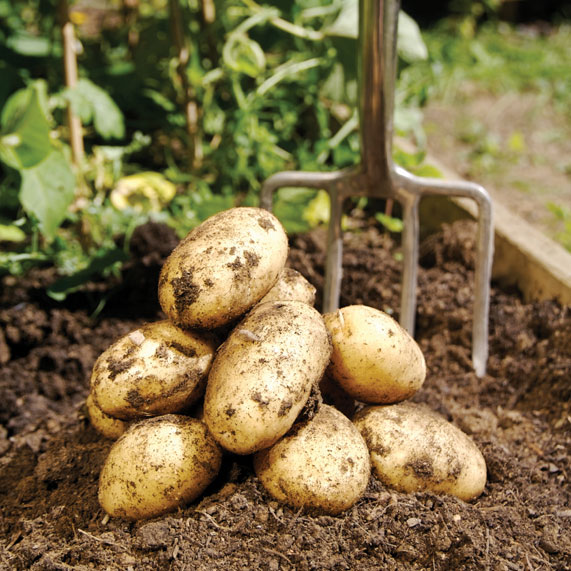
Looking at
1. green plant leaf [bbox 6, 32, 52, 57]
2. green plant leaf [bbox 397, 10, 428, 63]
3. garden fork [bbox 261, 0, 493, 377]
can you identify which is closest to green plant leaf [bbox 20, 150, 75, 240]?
garden fork [bbox 261, 0, 493, 377]

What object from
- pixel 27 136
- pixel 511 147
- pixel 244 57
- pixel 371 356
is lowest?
pixel 511 147

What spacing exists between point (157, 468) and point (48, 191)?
114cm

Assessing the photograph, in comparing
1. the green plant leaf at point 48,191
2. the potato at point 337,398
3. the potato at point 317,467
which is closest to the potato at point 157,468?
the potato at point 317,467

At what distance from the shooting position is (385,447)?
1.34 metres

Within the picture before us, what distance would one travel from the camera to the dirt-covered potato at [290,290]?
1457mm

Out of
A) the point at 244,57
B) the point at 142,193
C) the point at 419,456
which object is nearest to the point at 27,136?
the point at 142,193

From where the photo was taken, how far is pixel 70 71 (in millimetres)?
2254

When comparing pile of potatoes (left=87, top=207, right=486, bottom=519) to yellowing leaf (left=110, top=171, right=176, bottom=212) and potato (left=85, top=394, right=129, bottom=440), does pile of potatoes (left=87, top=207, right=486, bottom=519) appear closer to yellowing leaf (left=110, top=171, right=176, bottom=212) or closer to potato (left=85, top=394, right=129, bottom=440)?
potato (left=85, top=394, right=129, bottom=440)

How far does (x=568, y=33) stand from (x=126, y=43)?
387cm

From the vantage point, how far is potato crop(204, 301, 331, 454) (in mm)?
1179

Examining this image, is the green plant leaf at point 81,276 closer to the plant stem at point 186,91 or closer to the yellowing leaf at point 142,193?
the yellowing leaf at point 142,193

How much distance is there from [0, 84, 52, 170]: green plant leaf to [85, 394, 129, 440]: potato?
2.99 feet

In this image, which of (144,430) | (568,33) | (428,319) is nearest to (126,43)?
(428,319)

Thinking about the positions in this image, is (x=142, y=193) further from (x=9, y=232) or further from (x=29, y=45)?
(x=29, y=45)
